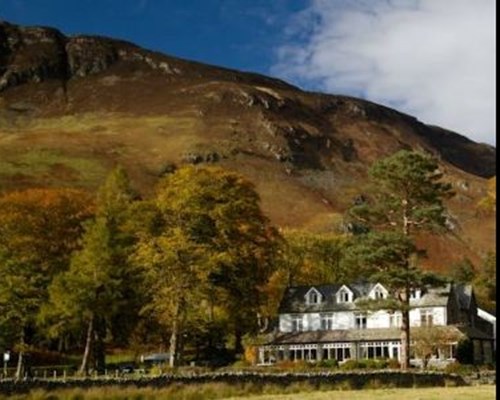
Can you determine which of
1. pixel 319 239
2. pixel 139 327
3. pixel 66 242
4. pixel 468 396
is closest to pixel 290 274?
pixel 319 239

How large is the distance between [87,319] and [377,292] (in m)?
32.7

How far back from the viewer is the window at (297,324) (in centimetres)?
8962

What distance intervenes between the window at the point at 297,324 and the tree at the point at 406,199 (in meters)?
28.9

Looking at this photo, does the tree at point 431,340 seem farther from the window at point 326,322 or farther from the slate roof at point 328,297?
the window at point 326,322

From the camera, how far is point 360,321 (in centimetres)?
8731

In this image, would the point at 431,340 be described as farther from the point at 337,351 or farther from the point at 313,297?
the point at 313,297

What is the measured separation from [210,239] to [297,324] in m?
30.8

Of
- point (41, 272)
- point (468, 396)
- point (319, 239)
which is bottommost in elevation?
point (468, 396)

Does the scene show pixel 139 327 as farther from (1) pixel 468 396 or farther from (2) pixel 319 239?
(1) pixel 468 396

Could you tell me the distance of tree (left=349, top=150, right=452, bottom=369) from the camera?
5981 centimetres

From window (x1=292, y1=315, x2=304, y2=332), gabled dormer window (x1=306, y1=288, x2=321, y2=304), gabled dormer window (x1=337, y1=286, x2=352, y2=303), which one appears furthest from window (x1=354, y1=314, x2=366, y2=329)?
window (x1=292, y1=315, x2=304, y2=332)

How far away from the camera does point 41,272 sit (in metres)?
69.2

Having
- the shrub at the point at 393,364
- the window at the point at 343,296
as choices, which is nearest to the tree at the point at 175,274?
the shrub at the point at 393,364

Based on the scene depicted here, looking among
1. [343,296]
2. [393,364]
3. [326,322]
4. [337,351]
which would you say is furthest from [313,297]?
[393,364]
